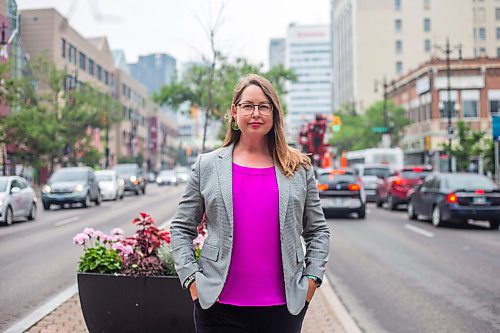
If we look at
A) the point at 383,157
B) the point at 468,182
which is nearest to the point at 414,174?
the point at 468,182

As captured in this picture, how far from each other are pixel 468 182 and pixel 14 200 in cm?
1335

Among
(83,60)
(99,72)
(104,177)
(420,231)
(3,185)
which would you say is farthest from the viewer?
(99,72)

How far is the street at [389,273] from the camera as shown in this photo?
748cm

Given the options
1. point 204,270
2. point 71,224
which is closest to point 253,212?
point 204,270

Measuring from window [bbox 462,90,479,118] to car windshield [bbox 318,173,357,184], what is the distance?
42.6 metres

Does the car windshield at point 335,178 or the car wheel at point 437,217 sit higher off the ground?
the car windshield at point 335,178

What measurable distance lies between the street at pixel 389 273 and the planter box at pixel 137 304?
191cm

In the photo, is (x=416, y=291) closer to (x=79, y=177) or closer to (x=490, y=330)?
(x=490, y=330)

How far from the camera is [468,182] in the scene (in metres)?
18.6

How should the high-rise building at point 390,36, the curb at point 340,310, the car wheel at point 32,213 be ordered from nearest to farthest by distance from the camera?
the curb at point 340,310 → the car wheel at point 32,213 → the high-rise building at point 390,36

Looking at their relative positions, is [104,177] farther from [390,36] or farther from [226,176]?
[390,36]

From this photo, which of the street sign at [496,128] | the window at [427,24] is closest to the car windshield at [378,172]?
the street sign at [496,128]

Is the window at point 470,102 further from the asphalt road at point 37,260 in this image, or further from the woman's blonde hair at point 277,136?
the woman's blonde hair at point 277,136

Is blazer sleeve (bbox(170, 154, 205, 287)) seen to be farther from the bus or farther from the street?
the bus
